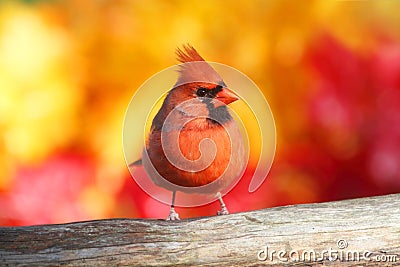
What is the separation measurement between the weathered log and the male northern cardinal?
0.05 m

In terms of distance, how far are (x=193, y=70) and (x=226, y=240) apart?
182 millimetres

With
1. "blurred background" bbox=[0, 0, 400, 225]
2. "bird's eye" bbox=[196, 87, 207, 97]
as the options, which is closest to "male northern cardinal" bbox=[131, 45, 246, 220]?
"bird's eye" bbox=[196, 87, 207, 97]

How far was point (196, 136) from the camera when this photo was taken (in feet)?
2.36

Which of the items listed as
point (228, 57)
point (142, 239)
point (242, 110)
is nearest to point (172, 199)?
point (142, 239)

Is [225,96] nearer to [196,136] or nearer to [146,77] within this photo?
[196,136]

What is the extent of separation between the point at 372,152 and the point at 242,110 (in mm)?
342

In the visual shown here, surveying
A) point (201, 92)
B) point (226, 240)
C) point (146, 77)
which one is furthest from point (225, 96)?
point (146, 77)

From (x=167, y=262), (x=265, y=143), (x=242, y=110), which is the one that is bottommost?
(x=167, y=262)

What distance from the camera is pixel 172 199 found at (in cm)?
78

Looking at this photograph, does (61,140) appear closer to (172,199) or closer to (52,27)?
(52,27)

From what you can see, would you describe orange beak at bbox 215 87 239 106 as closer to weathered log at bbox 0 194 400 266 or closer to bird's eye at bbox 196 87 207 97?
bird's eye at bbox 196 87 207 97

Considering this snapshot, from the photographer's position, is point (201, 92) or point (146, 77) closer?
point (201, 92)

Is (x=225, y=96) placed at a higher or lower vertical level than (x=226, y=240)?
higher

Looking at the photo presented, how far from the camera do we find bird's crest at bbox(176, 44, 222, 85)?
28.7 inches
